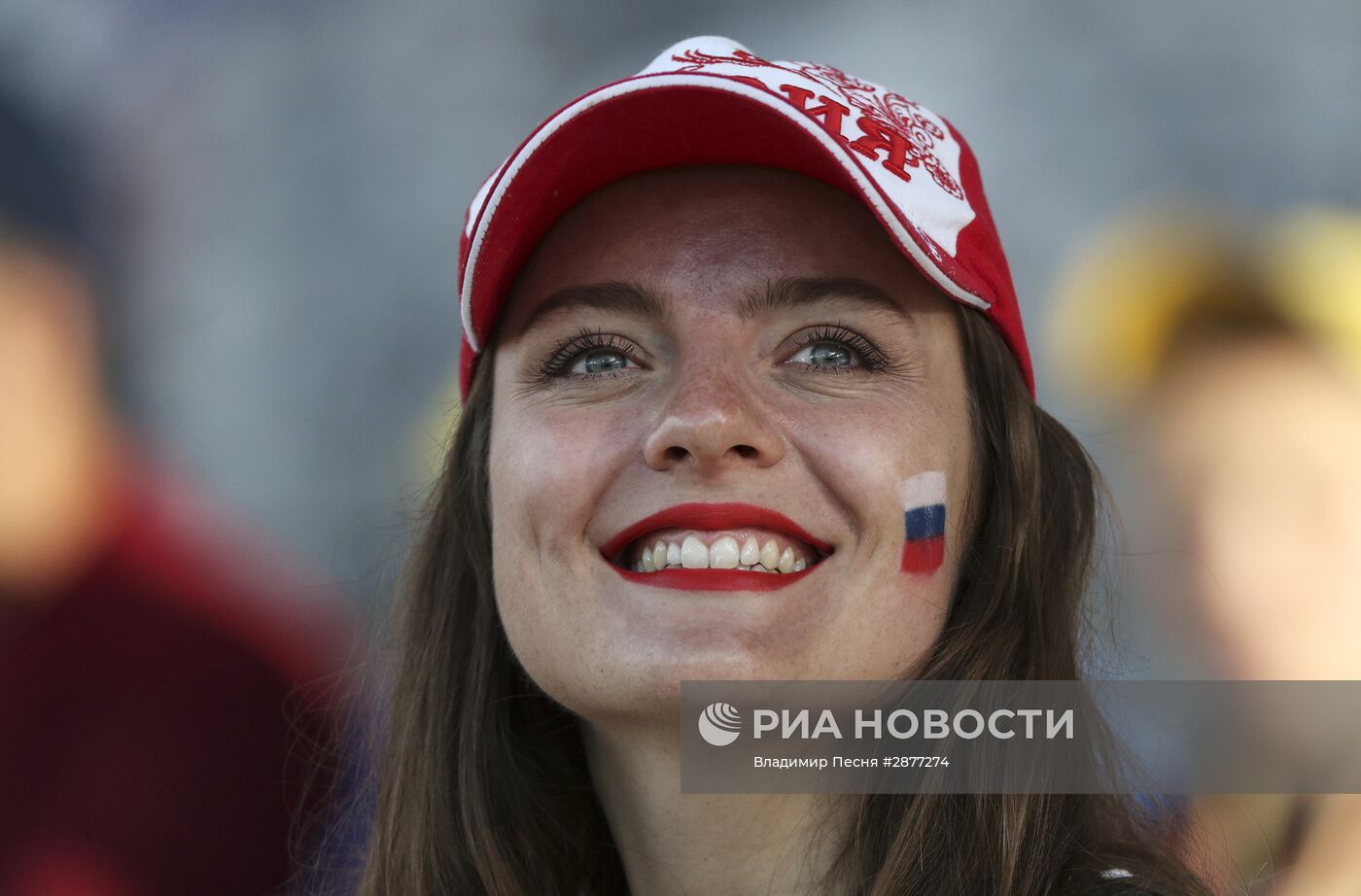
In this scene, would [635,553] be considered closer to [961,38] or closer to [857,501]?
[857,501]

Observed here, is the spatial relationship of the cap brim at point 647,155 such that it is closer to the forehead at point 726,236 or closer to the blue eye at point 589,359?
the forehead at point 726,236

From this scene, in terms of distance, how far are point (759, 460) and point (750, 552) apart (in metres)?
0.12

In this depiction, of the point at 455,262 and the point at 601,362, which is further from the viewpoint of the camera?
the point at 455,262

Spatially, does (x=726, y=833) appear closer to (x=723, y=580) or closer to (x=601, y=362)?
(x=723, y=580)

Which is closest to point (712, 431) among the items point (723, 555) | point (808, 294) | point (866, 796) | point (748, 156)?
point (723, 555)

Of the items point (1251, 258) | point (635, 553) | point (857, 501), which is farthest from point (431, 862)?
point (1251, 258)

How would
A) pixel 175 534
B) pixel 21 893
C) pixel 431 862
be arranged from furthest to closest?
pixel 175 534 < pixel 21 893 < pixel 431 862

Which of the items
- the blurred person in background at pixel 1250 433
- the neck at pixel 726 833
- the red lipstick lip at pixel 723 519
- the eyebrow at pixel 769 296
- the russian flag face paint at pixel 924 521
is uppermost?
the blurred person in background at pixel 1250 433

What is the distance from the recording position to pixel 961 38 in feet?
9.29

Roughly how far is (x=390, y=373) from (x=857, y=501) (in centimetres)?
171

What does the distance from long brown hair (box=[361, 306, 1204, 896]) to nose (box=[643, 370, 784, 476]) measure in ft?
1.17

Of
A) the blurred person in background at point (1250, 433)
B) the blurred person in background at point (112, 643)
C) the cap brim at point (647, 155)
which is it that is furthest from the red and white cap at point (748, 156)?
the blurred person in background at point (112, 643)

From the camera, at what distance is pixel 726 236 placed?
5.78 feet

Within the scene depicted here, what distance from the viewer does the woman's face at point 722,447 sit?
1635 mm
